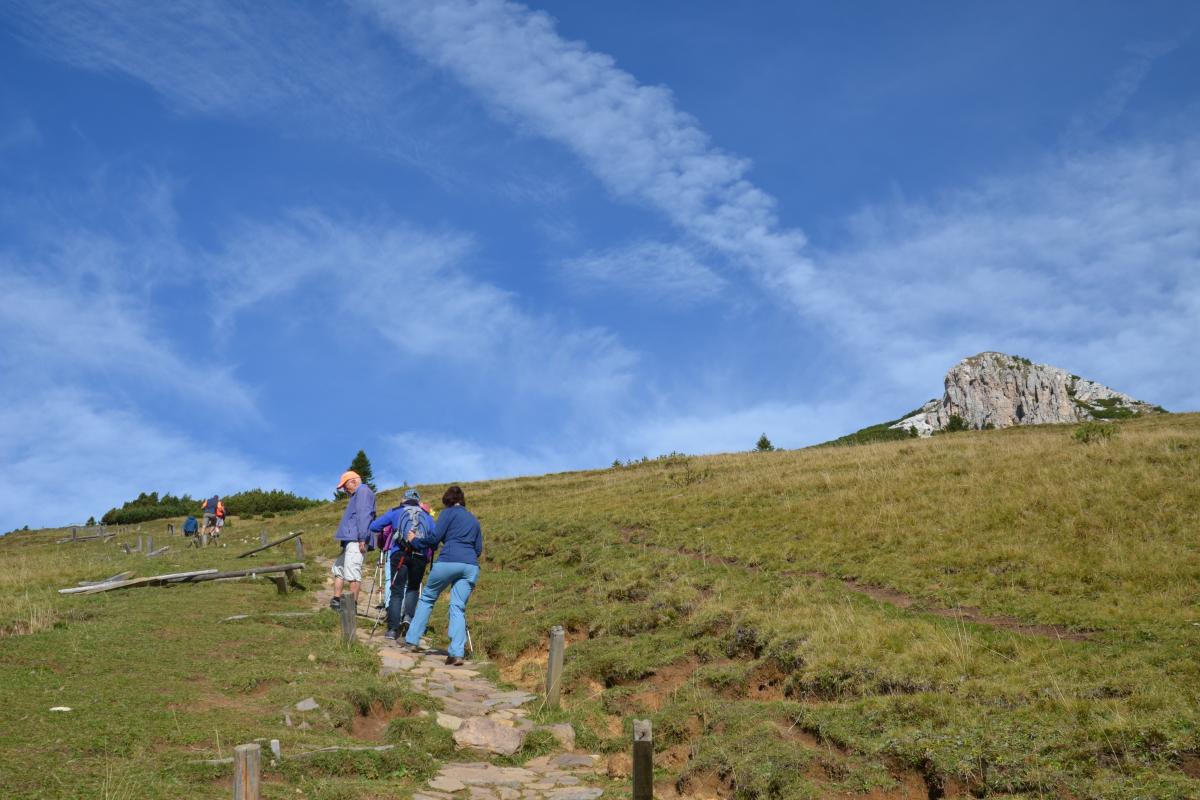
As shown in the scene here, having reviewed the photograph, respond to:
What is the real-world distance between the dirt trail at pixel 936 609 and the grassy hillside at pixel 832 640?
0.07 m

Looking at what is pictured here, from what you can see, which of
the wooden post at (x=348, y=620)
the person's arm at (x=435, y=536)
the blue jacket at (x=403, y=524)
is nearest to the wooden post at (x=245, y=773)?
the wooden post at (x=348, y=620)

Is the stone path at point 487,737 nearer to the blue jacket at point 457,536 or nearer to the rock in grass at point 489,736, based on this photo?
the rock in grass at point 489,736

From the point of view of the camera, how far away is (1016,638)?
11250mm

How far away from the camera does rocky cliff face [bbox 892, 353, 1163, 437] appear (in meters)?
167

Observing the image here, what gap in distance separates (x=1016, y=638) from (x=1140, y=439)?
57.8 ft

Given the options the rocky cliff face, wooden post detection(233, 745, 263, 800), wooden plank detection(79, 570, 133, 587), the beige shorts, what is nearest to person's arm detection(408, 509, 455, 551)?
the beige shorts

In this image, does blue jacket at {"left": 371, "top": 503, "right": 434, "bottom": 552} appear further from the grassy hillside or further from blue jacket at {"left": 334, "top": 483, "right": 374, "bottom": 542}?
the grassy hillside

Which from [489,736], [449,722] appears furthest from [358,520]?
[489,736]

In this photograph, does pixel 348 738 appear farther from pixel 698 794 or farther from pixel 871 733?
pixel 871 733

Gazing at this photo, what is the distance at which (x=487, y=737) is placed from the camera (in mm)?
9359

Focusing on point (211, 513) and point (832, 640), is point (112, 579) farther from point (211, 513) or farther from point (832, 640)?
point (211, 513)

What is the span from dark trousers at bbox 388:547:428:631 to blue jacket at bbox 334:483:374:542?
730mm

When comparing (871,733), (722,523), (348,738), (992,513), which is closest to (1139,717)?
(871,733)

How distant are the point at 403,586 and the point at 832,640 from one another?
7855 mm
